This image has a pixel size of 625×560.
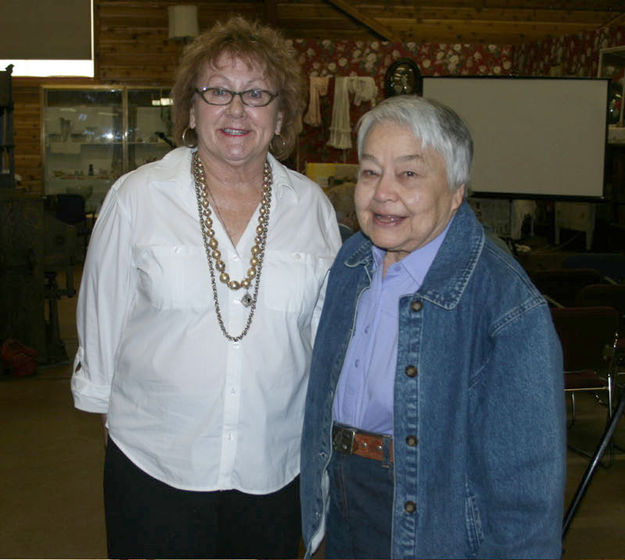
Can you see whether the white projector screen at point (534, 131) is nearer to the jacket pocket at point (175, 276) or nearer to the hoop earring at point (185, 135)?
the hoop earring at point (185, 135)

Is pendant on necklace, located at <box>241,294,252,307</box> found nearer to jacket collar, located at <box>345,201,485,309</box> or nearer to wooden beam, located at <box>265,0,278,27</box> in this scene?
jacket collar, located at <box>345,201,485,309</box>

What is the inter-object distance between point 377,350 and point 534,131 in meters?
5.73

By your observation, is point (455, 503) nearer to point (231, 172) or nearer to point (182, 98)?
point (231, 172)

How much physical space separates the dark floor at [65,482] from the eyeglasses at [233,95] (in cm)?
218

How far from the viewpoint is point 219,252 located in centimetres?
175

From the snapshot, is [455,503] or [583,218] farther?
[583,218]

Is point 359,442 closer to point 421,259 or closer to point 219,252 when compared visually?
point 421,259

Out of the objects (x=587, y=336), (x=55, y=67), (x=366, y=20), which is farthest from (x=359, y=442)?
(x=366, y=20)

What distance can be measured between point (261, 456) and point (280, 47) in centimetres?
95

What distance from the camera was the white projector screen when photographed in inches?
261

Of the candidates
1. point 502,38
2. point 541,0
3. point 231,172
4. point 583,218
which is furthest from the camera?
point 502,38

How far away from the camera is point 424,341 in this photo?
1.40 m

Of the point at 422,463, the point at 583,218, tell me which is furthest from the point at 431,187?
the point at 583,218

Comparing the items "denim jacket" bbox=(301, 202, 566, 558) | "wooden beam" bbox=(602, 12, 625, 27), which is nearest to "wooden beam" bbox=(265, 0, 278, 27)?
"wooden beam" bbox=(602, 12, 625, 27)
